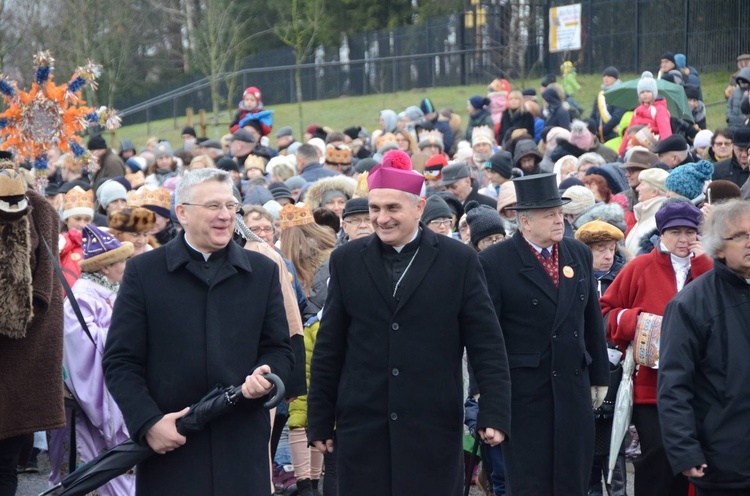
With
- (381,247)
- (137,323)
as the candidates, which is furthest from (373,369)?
(137,323)

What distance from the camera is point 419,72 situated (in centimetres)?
3422

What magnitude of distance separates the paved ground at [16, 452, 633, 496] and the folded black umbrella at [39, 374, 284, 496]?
3.66 m

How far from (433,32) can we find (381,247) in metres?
29.9

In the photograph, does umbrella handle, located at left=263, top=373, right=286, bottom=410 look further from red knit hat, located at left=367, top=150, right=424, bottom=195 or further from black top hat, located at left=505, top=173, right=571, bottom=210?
black top hat, located at left=505, top=173, right=571, bottom=210

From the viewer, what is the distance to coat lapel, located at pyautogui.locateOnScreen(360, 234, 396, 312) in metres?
5.18

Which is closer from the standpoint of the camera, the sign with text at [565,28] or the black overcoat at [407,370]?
the black overcoat at [407,370]

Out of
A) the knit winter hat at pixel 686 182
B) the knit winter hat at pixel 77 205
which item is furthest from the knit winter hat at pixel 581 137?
the knit winter hat at pixel 77 205

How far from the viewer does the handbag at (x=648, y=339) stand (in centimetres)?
653

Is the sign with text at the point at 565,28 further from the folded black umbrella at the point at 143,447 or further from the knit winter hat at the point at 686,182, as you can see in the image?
the folded black umbrella at the point at 143,447

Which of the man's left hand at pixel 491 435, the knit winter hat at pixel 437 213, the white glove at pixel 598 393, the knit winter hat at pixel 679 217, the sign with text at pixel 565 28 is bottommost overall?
the white glove at pixel 598 393

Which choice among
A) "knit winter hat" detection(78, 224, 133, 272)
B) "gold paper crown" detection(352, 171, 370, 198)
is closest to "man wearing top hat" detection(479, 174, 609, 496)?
"knit winter hat" detection(78, 224, 133, 272)

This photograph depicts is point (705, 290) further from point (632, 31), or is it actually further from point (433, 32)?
point (433, 32)

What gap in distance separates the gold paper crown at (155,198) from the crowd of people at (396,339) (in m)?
Answer: 1.11

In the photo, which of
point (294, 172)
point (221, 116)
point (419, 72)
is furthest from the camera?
point (221, 116)
